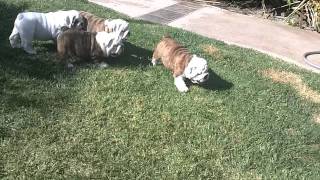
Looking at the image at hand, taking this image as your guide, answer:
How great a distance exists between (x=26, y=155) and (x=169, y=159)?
1.56 m

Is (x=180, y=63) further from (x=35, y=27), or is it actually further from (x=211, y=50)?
(x=35, y=27)

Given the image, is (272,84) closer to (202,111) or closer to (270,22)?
(202,111)

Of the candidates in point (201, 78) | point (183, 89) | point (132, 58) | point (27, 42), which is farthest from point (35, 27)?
point (201, 78)

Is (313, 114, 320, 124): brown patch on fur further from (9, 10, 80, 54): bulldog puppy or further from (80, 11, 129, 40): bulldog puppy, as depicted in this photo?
(9, 10, 80, 54): bulldog puppy

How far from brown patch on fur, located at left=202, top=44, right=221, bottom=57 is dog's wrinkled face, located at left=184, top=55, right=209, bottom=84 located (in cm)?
186

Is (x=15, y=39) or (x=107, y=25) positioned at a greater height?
(x=107, y=25)

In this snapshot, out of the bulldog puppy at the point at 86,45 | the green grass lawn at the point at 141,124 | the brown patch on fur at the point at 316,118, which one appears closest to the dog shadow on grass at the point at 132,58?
the green grass lawn at the point at 141,124

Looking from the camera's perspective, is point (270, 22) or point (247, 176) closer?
point (247, 176)

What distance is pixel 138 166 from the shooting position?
216 inches

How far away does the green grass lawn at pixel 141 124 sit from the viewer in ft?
17.8

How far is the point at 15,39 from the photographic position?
275 inches

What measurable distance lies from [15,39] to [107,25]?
4.21 feet

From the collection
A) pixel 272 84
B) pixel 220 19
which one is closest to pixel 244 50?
pixel 272 84

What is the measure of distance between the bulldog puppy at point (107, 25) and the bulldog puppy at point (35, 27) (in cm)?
38
